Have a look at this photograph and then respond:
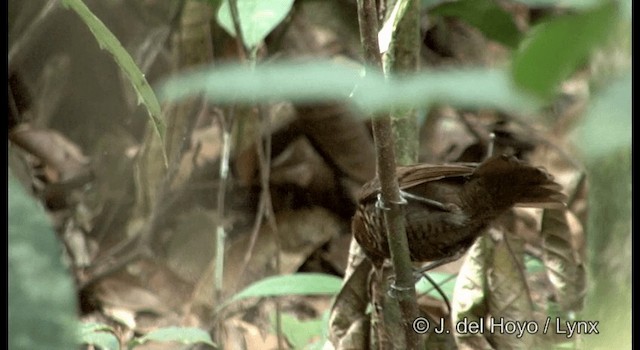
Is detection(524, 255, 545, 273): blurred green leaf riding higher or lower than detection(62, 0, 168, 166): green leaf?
lower

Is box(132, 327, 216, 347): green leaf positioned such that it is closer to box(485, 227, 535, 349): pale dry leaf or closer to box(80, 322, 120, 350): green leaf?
box(80, 322, 120, 350): green leaf

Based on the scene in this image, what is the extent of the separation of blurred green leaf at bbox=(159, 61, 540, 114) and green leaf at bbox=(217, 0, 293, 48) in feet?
1.60

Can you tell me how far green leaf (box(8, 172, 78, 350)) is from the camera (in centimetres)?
48

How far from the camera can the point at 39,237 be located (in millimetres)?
505

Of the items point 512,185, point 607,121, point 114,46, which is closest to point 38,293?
point 114,46

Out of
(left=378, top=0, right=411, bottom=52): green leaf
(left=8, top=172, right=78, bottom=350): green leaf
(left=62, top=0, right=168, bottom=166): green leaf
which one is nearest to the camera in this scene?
(left=8, top=172, right=78, bottom=350): green leaf

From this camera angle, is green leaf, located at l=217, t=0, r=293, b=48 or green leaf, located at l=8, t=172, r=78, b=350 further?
green leaf, located at l=217, t=0, r=293, b=48

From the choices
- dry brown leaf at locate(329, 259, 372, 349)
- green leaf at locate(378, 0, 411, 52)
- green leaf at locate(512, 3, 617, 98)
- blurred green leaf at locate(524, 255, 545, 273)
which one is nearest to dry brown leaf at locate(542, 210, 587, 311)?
blurred green leaf at locate(524, 255, 545, 273)

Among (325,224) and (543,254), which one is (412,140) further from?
(325,224)

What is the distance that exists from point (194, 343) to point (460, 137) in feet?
1.65

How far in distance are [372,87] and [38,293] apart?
9.1 inches
